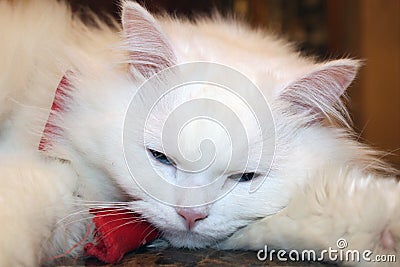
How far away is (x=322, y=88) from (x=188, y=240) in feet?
1.41

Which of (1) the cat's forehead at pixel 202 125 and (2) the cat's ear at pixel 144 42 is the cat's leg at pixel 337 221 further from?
(2) the cat's ear at pixel 144 42

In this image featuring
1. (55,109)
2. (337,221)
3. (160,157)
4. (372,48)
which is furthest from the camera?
(372,48)

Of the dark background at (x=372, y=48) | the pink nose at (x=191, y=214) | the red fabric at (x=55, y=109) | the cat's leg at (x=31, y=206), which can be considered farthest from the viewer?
the dark background at (x=372, y=48)

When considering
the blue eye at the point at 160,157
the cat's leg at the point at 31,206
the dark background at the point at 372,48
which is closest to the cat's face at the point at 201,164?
the blue eye at the point at 160,157

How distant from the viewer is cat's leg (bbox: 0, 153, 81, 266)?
0.93 meters

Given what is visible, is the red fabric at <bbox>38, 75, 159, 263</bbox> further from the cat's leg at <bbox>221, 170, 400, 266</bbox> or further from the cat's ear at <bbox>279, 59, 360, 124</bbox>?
the cat's ear at <bbox>279, 59, 360, 124</bbox>

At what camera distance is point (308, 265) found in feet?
3.31

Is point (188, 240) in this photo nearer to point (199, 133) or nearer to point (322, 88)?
point (199, 133)

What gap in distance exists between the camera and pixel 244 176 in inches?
44.1

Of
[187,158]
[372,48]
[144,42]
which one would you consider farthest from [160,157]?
[372,48]

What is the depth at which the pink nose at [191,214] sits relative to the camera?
1.04 meters

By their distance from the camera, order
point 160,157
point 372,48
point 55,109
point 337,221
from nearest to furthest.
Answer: point 337,221 → point 160,157 → point 55,109 → point 372,48

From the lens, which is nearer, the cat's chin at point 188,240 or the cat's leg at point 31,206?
the cat's leg at point 31,206

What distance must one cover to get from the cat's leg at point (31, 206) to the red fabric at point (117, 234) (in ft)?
0.24
